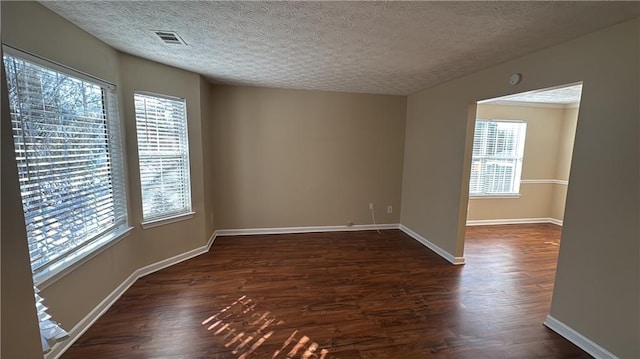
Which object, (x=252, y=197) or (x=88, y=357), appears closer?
(x=88, y=357)

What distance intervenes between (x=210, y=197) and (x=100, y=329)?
2.07 m

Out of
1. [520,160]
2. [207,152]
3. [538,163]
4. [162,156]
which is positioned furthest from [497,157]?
[162,156]

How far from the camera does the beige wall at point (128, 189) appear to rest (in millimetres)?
978

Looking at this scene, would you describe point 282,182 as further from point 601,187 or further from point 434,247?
point 601,187

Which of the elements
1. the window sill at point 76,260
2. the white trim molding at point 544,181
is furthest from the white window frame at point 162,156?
the white trim molding at point 544,181

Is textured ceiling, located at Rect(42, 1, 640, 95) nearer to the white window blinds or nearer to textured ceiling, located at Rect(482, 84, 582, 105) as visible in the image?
textured ceiling, located at Rect(482, 84, 582, 105)

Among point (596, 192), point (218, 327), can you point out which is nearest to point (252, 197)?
point (218, 327)

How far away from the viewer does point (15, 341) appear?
0.95m

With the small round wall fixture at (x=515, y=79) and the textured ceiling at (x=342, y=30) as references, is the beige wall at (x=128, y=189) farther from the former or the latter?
the small round wall fixture at (x=515, y=79)

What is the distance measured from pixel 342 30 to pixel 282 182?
2.77 metres

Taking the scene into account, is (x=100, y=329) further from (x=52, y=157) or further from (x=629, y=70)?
(x=629, y=70)

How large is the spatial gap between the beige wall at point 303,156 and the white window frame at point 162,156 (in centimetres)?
79

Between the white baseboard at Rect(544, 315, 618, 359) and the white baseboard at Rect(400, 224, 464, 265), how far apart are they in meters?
1.13

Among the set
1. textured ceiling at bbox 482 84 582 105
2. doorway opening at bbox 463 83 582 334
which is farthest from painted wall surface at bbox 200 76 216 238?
doorway opening at bbox 463 83 582 334
